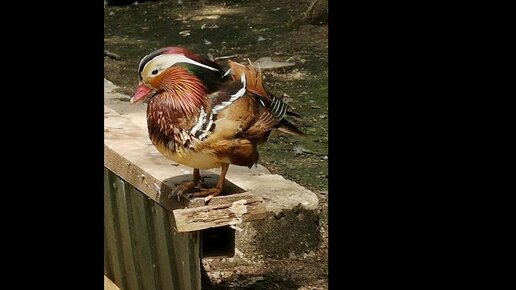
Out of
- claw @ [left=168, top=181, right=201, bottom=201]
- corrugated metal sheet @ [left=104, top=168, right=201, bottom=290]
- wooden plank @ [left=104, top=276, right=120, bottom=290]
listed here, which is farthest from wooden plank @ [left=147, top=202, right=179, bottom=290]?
wooden plank @ [left=104, top=276, right=120, bottom=290]

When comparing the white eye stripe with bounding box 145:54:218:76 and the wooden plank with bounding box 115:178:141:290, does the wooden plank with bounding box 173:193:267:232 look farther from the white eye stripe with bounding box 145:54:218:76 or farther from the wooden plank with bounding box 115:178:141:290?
the wooden plank with bounding box 115:178:141:290

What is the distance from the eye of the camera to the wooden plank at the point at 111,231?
2.02 metres

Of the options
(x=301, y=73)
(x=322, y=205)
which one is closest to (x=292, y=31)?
(x=301, y=73)

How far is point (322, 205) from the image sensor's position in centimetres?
237

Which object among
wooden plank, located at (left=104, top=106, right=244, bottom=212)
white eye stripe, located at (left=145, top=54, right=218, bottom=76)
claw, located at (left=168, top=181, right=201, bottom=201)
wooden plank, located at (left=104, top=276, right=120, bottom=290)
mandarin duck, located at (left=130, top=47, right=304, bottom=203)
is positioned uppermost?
white eye stripe, located at (left=145, top=54, right=218, bottom=76)

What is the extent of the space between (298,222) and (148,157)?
422mm

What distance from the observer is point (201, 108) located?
4.98 ft

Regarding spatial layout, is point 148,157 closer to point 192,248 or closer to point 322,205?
point 192,248

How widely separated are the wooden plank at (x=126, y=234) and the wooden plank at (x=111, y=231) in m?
0.02

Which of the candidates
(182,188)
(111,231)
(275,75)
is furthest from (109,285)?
(275,75)

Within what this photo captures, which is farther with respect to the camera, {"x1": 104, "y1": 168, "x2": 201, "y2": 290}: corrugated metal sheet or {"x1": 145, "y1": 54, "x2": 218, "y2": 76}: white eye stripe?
{"x1": 104, "y1": 168, "x2": 201, "y2": 290}: corrugated metal sheet

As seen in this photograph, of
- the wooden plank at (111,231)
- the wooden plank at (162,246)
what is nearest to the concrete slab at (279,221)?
the wooden plank at (111,231)

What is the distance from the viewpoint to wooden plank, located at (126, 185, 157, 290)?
1885 millimetres

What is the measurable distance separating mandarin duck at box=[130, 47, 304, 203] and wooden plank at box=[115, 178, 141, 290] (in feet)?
1.40
